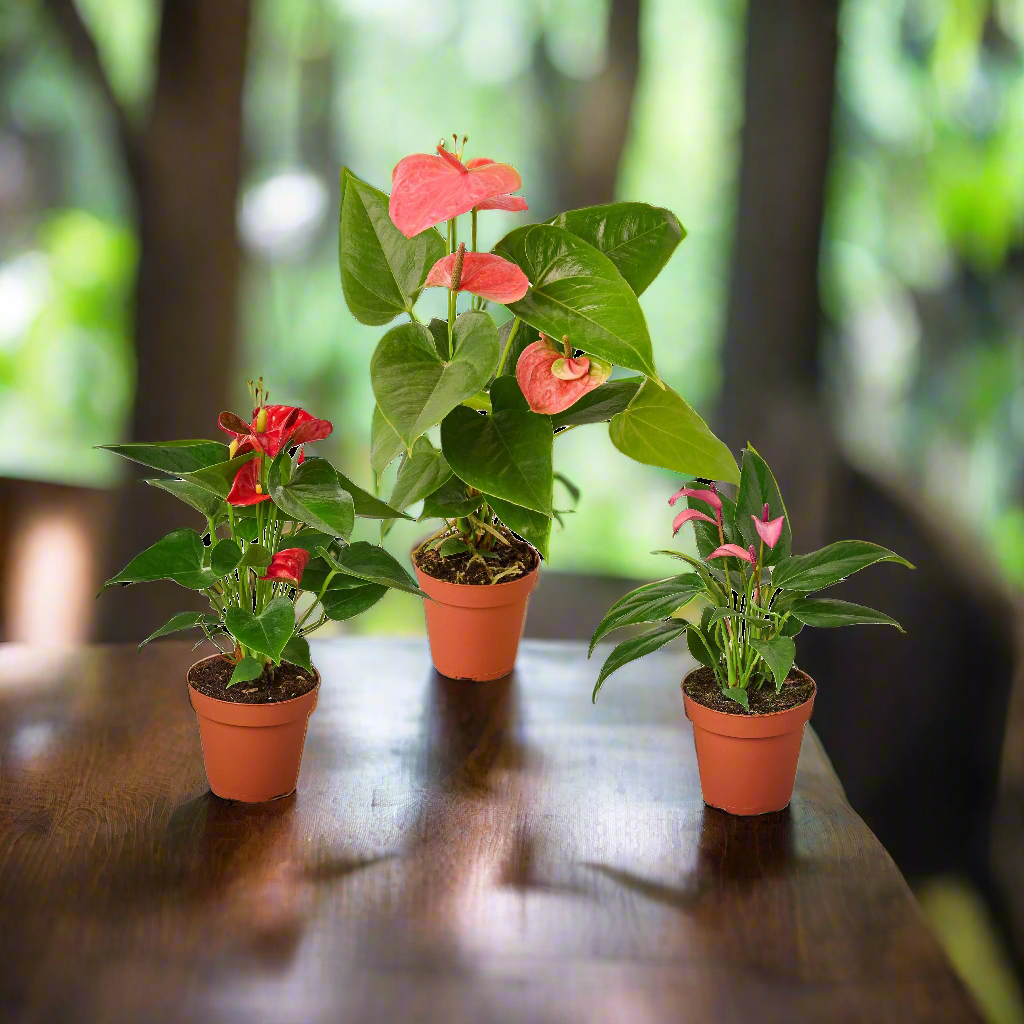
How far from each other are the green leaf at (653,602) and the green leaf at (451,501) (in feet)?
0.72

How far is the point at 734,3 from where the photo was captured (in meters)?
2.01

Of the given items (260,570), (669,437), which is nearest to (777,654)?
(669,437)

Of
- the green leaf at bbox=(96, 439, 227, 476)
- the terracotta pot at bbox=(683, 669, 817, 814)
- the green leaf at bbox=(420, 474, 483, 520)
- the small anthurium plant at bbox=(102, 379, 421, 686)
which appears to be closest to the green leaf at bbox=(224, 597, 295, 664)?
the small anthurium plant at bbox=(102, 379, 421, 686)

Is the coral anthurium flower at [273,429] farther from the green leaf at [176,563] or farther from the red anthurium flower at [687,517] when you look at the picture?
the red anthurium flower at [687,517]

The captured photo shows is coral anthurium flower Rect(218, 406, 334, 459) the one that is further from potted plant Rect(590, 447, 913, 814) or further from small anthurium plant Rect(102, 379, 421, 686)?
potted plant Rect(590, 447, 913, 814)

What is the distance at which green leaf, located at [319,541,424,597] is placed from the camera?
0.81 metres

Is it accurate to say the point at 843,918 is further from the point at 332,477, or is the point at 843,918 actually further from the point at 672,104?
the point at 672,104

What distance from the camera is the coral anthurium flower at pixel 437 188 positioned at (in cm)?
76

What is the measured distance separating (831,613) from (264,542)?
0.47m

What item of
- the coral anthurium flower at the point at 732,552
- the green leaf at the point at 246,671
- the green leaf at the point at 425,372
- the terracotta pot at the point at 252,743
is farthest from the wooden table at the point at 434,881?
the green leaf at the point at 425,372

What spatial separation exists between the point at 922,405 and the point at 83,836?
5.65 ft

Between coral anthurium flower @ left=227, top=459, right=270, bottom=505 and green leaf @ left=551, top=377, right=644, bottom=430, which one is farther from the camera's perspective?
green leaf @ left=551, top=377, right=644, bottom=430

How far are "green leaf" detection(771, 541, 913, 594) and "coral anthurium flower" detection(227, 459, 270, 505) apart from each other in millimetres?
413

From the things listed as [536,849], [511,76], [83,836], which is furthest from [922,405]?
[83,836]
